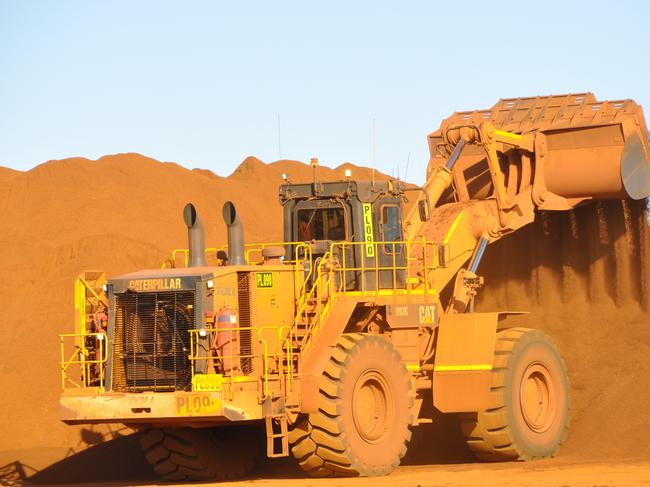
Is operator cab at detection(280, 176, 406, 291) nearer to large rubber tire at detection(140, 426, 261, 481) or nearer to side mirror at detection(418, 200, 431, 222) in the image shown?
side mirror at detection(418, 200, 431, 222)

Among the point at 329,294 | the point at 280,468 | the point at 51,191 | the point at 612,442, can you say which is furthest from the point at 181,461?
the point at 51,191

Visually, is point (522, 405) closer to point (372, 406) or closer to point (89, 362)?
point (372, 406)

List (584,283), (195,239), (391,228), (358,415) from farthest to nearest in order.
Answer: (584,283) < (391,228) < (195,239) < (358,415)

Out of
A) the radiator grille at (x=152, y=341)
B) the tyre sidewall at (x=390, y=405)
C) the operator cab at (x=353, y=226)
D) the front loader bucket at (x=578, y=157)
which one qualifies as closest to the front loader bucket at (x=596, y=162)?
the front loader bucket at (x=578, y=157)

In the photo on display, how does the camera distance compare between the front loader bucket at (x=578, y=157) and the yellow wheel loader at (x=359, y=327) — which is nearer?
the yellow wheel loader at (x=359, y=327)

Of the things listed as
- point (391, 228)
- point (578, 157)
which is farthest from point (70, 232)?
point (391, 228)

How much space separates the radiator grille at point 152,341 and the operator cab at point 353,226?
2448mm

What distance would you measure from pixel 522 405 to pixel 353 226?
403 cm

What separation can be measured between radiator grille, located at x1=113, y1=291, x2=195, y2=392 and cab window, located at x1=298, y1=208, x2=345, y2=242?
2927mm

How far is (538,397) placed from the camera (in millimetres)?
20641

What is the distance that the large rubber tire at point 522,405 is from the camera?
19.4 metres

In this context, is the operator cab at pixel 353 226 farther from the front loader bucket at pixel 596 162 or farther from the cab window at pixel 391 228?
the front loader bucket at pixel 596 162

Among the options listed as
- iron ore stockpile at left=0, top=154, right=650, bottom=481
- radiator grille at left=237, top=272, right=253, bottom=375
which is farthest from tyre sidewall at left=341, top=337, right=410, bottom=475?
iron ore stockpile at left=0, top=154, right=650, bottom=481

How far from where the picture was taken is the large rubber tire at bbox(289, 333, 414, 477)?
16781 millimetres
